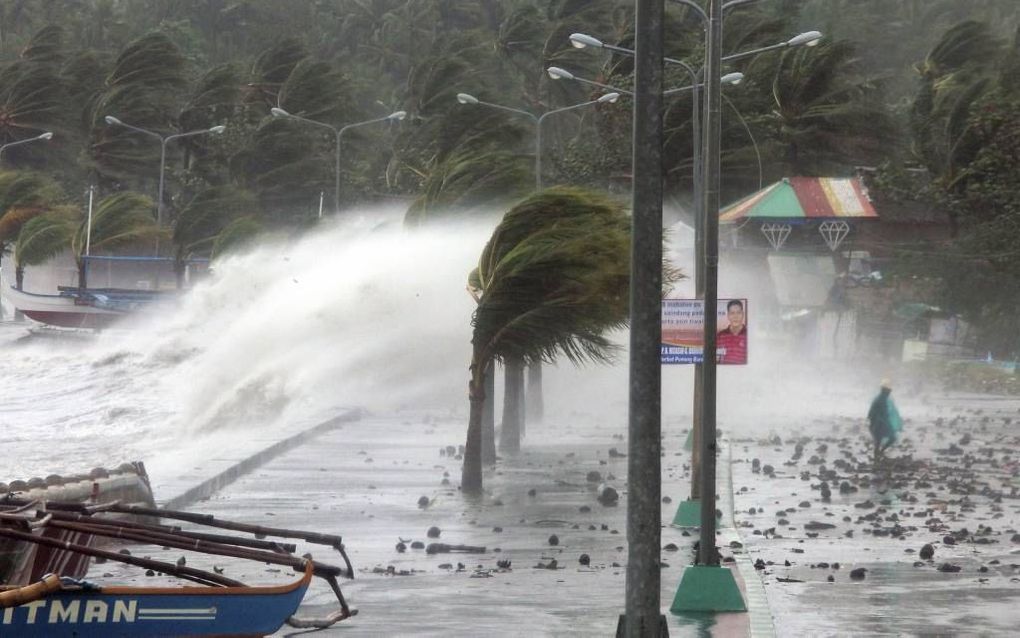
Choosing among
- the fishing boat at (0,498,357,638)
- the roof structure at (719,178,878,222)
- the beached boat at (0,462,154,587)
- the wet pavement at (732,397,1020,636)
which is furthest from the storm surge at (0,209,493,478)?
the roof structure at (719,178,878,222)

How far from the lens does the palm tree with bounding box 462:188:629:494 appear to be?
906 inches

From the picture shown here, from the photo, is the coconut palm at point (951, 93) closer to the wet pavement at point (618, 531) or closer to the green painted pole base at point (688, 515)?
the wet pavement at point (618, 531)

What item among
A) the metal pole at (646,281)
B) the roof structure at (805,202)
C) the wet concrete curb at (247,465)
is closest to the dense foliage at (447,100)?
the roof structure at (805,202)

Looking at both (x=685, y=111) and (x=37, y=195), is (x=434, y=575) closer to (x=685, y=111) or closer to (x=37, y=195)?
(x=685, y=111)

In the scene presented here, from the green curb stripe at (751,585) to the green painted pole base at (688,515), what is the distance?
13.5 inches

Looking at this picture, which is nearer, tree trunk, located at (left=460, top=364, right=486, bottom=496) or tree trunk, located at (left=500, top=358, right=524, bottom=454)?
tree trunk, located at (left=460, top=364, right=486, bottom=496)

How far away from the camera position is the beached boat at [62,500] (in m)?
10.5

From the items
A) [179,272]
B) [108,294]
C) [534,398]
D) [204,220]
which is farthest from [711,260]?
[204,220]

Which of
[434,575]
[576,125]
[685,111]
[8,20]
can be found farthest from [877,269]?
[8,20]

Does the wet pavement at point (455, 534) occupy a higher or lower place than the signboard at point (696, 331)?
lower

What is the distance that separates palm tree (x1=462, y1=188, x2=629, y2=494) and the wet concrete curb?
3262mm

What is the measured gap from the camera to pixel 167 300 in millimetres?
67625

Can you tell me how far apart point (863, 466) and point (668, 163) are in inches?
1750

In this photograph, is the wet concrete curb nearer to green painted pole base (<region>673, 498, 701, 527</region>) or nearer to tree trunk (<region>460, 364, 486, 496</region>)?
tree trunk (<region>460, 364, 486, 496</region>)
